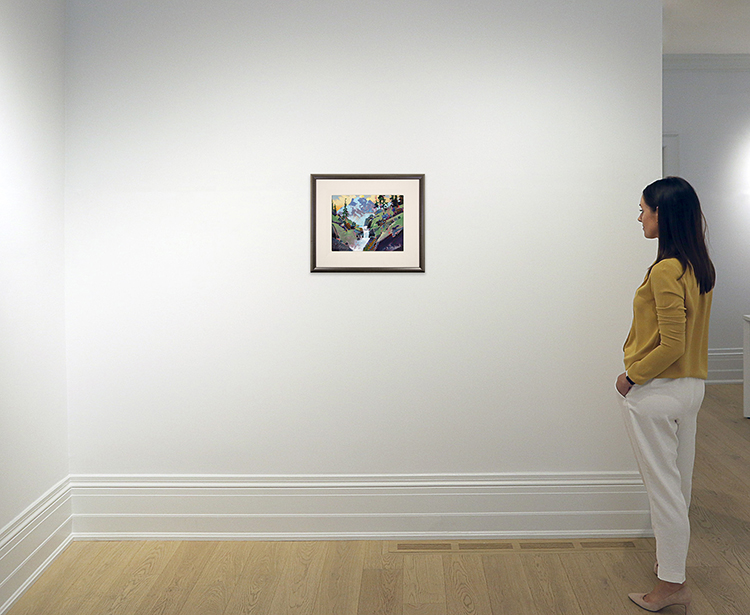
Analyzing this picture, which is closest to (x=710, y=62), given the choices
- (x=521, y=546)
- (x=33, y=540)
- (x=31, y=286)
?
(x=521, y=546)

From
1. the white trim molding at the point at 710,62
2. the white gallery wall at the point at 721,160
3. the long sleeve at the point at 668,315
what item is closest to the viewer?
the long sleeve at the point at 668,315

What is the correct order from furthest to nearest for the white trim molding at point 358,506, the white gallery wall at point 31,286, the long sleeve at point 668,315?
the white trim molding at point 358,506
the white gallery wall at point 31,286
the long sleeve at point 668,315

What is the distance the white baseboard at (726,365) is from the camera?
19.2 feet

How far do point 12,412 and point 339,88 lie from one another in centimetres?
195

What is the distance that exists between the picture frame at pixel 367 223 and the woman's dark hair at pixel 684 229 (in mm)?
1022

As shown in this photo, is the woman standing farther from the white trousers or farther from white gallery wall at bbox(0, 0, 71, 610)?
white gallery wall at bbox(0, 0, 71, 610)

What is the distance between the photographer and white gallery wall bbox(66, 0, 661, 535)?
2711 mm

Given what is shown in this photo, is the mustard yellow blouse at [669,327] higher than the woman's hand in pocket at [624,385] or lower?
higher

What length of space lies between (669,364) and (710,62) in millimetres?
4827

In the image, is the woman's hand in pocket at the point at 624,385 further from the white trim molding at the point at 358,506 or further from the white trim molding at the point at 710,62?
the white trim molding at the point at 710,62

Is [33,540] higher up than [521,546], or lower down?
higher up

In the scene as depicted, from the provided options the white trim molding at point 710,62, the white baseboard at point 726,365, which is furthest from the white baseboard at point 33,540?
the white trim molding at point 710,62

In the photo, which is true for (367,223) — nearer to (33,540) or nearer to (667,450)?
(667,450)

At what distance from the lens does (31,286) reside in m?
2.47
